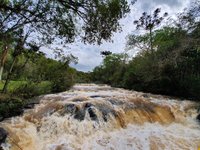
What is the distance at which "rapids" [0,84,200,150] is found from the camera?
7504 mm

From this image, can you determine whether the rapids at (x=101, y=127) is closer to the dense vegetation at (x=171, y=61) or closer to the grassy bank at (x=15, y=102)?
the grassy bank at (x=15, y=102)

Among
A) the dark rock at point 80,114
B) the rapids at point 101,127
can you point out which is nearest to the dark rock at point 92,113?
the rapids at point 101,127

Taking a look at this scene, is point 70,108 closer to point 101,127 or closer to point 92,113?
point 92,113

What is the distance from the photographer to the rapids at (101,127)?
24.6 feet

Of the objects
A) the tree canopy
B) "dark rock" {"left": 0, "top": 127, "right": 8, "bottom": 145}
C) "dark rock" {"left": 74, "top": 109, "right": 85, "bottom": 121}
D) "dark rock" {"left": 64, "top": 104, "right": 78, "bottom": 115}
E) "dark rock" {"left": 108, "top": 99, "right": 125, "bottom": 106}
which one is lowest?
"dark rock" {"left": 0, "top": 127, "right": 8, "bottom": 145}

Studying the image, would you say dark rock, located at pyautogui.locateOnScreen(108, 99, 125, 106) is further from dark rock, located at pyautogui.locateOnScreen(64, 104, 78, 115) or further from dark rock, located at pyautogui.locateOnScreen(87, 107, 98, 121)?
dark rock, located at pyautogui.locateOnScreen(64, 104, 78, 115)

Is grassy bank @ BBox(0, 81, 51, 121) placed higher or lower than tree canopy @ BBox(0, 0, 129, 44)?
lower

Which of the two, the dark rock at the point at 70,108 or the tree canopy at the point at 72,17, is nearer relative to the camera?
the tree canopy at the point at 72,17

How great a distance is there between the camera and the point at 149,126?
9336 mm

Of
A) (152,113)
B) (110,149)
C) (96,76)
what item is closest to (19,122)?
(110,149)

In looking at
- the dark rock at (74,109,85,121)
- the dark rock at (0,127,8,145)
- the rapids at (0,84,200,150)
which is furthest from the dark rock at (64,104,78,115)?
the dark rock at (0,127,8,145)

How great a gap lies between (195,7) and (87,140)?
604 centimetres

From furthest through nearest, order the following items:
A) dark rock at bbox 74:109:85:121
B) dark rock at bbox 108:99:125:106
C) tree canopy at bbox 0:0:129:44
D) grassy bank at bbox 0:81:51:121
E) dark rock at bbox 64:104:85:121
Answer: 1. dark rock at bbox 108:99:125:106
2. grassy bank at bbox 0:81:51:121
3. dark rock at bbox 64:104:85:121
4. dark rock at bbox 74:109:85:121
5. tree canopy at bbox 0:0:129:44

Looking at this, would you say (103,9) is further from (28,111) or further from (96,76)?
(96,76)
